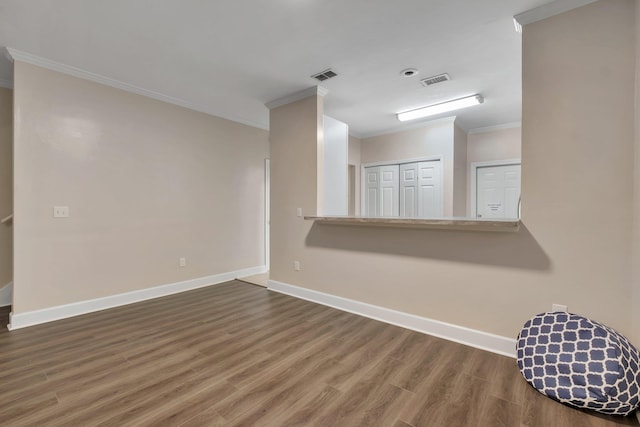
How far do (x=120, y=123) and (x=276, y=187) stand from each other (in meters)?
2.01

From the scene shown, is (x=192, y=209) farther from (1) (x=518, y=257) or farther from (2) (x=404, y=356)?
(1) (x=518, y=257)

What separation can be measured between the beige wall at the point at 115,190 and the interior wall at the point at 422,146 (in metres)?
2.44

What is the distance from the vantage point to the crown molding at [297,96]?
3.49 m

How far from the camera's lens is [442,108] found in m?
3.93

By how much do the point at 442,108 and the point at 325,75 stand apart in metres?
1.81

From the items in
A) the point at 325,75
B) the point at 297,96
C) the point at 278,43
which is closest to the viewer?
the point at 278,43

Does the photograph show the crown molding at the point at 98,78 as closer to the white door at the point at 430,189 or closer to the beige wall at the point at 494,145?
the white door at the point at 430,189

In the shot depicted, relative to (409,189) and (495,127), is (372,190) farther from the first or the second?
(495,127)

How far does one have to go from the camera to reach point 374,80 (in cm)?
324

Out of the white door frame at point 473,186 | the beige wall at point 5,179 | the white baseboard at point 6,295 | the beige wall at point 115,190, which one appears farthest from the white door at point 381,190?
the white baseboard at point 6,295

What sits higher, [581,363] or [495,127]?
[495,127]

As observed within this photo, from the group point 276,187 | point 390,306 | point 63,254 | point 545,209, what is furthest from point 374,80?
point 63,254

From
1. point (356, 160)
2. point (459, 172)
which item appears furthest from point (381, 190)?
point (459, 172)

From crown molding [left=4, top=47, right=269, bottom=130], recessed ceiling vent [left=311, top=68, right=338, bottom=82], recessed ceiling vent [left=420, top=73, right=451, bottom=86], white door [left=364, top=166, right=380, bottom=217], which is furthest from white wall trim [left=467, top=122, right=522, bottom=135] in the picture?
crown molding [left=4, top=47, right=269, bottom=130]
